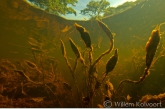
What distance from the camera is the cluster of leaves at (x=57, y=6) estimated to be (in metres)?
6.38

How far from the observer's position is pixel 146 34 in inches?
161

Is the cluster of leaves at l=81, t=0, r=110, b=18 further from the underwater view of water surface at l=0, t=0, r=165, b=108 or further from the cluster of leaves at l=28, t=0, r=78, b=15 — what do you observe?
the underwater view of water surface at l=0, t=0, r=165, b=108

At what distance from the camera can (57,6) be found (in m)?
7.21

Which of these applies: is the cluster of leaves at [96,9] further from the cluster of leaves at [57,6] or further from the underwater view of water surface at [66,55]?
the underwater view of water surface at [66,55]

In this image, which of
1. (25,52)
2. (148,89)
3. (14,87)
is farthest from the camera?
(25,52)

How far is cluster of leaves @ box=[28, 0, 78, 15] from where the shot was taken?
638 cm

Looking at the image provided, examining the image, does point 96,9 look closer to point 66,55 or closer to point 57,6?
point 57,6

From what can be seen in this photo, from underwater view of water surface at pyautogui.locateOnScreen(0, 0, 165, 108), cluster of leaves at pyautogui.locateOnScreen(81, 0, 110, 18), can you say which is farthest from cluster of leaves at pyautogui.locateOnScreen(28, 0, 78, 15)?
underwater view of water surface at pyautogui.locateOnScreen(0, 0, 165, 108)

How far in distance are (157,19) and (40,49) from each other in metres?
3.90

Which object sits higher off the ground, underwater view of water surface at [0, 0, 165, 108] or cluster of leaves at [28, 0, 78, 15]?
cluster of leaves at [28, 0, 78, 15]

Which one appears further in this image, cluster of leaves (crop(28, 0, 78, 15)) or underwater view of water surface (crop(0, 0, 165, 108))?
cluster of leaves (crop(28, 0, 78, 15))

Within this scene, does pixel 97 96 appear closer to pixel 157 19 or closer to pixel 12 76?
pixel 12 76

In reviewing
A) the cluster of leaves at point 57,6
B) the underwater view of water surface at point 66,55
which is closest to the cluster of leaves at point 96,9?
the cluster of leaves at point 57,6

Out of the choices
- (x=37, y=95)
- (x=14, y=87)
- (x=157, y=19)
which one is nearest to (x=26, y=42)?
(x=14, y=87)
